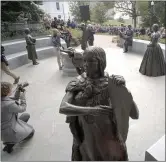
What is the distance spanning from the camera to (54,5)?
836 inches

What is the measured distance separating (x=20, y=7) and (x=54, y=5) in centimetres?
1000

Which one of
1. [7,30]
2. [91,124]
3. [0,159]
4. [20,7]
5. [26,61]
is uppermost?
[20,7]

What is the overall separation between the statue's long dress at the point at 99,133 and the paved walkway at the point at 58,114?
1485 mm

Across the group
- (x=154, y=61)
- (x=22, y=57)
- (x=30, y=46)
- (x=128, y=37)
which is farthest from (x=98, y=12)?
(x=154, y=61)

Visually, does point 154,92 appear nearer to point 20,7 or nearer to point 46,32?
point 46,32

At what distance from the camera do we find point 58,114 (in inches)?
166

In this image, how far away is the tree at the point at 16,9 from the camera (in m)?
11.3

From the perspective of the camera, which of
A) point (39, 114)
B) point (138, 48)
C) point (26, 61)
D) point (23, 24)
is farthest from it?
point (23, 24)

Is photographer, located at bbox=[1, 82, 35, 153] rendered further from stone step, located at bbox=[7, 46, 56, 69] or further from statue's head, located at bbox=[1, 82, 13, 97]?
stone step, located at bbox=[7, 46, 56, 69]

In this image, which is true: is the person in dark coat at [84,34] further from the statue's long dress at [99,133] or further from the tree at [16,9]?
the statue's long dress at [99,133]

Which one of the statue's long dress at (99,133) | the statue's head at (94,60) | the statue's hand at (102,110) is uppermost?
the statue's head at (94,60)

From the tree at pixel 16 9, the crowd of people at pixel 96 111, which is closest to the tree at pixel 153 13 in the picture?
the tree at pixel 16 9

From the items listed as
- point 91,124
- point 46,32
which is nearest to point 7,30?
point 46,32

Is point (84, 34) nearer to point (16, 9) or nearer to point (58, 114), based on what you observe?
point (58, 114)
